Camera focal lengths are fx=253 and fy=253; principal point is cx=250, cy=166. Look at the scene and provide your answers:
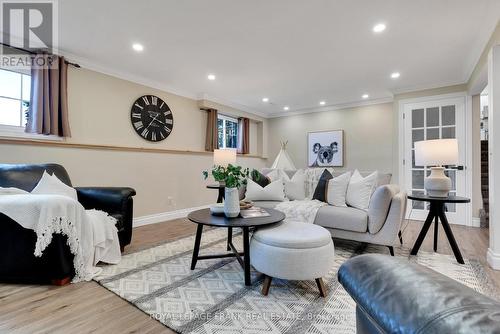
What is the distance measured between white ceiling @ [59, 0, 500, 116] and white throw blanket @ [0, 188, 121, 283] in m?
1.58

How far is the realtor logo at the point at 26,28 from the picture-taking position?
6.97 feet

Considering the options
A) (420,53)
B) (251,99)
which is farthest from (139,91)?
(420,53)

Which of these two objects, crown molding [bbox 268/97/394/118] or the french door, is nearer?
the french door

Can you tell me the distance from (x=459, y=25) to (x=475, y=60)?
3.26 ft

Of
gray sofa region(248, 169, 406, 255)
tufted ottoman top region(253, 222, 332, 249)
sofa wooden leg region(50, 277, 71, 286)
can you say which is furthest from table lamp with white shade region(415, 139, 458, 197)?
sofa wooden leg region(50, 277, 71, 286)

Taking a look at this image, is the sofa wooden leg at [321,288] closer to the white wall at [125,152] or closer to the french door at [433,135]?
the white wall at [125,152]

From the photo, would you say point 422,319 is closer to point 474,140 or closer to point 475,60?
point 475,60

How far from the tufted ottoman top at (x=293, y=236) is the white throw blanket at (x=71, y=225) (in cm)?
131

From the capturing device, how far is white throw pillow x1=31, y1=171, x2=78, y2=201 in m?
2.22

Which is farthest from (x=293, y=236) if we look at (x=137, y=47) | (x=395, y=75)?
(x=395, y=75)

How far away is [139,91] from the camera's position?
3.67 m

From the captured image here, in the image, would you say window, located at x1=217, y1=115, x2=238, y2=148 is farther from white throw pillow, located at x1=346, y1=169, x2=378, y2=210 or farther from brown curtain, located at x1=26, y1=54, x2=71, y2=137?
white throw pillow, located at x1=346, y1=169, x2=378, y2=210

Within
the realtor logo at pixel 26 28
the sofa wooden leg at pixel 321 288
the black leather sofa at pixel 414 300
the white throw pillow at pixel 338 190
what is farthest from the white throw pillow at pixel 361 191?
the realtor logo at pixel 26 28

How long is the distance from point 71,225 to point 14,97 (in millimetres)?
1864
